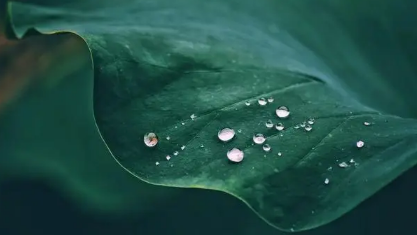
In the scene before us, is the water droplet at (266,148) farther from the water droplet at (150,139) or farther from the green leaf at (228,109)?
the water droplet at (150,139)

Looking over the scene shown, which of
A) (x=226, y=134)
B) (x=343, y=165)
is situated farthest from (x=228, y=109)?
(x=343, y=165)

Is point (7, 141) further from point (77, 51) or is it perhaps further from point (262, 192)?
point (262, 192)

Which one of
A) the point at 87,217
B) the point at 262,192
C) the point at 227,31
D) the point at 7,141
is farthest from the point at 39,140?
the point at 262,192

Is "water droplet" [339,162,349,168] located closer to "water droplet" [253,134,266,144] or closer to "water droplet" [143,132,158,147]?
"water droplet" [253,134,266,144]

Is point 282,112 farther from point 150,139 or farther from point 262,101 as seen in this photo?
point 150,139

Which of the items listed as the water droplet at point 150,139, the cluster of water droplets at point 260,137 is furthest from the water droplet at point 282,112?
the water droplet at point 150,139

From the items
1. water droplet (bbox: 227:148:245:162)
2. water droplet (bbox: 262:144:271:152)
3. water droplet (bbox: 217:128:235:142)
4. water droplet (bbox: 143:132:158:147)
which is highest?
water droplet (bbox: 262:144:271:152)

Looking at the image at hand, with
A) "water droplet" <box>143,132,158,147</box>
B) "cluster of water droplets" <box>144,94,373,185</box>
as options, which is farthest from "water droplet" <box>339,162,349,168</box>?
"water droplet" <box>143,132,158,147</box>
